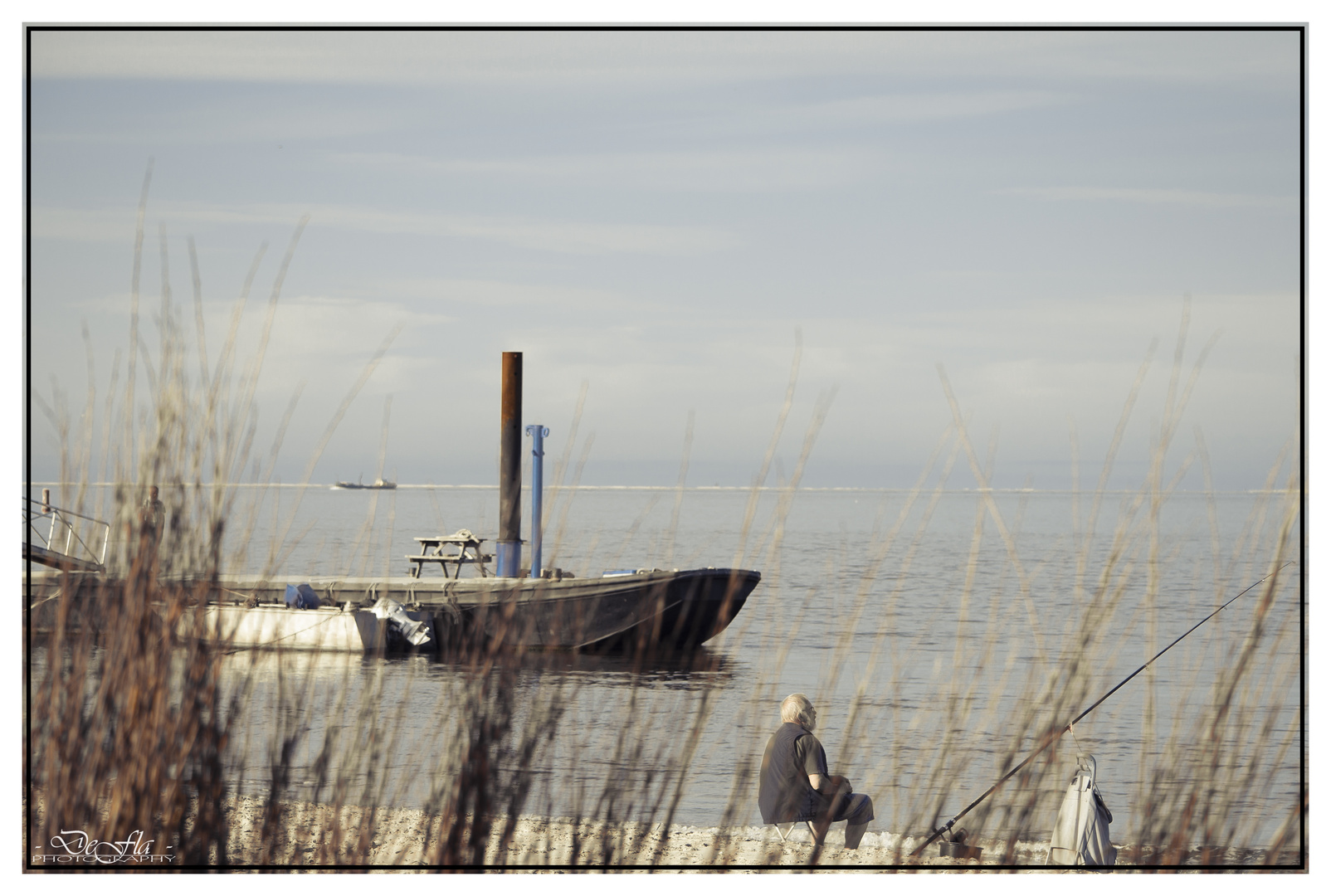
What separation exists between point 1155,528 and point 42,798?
10.2 ft

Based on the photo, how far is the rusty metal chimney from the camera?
17453 mm

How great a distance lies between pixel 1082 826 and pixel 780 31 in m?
3.00

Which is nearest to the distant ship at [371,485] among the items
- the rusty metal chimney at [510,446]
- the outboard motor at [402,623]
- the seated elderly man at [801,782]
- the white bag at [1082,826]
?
the seated elderly man at [801,782]

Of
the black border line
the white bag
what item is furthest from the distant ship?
the white bag

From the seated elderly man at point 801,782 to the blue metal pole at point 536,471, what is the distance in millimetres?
11737

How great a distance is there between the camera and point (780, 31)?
3881 mm

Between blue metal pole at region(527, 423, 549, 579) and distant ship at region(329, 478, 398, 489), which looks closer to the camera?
distant ship at region(329, 478, 398, 489)

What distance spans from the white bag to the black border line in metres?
0.64

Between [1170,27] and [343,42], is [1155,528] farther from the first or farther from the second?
[343,42]

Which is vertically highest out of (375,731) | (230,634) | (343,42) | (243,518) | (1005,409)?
(343,42)

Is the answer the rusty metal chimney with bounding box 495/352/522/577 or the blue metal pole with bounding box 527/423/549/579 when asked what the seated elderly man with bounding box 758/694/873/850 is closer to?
the blue metal pole with bounding box 527/423/549/579

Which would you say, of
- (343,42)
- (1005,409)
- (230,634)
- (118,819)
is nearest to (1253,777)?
(1005,409)

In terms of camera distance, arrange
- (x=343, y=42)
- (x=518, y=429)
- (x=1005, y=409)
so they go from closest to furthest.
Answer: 1. (x=1005, y=409)
2. (x=343, y=42)
3. (x=518, y=429)

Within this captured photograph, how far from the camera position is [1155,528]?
3119mm
